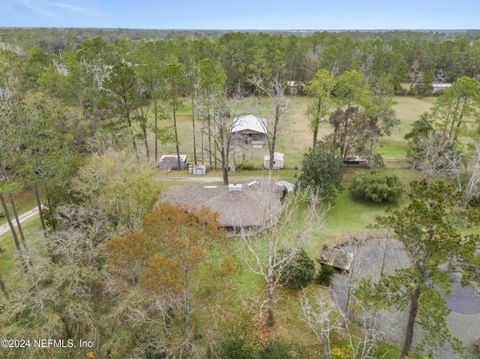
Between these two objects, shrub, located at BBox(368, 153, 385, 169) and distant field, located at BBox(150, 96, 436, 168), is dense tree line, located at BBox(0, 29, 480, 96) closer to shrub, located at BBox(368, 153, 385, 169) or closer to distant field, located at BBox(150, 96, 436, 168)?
distant field, located at BBox(150, 96, 436, 168)

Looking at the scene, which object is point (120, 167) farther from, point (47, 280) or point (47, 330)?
point (47, 330)

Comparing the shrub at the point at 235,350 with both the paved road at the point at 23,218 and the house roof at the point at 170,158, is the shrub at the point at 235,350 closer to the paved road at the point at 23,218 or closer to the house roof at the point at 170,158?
the paved road at the point at 23,218

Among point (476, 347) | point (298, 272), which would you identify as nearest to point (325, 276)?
point (298, 272)

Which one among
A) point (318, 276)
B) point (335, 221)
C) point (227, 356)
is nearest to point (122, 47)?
point (335, 221)

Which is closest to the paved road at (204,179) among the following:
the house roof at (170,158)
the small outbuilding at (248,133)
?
the house roof at (170,158)

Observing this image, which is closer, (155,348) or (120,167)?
(155,348)

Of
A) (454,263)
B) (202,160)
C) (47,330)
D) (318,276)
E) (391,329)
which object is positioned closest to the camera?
(454,263)
